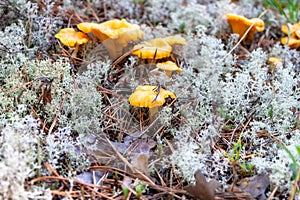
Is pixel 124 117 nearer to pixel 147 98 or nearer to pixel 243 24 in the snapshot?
pixel 147 98

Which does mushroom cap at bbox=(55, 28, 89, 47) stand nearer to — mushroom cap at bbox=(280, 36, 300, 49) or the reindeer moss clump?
the reindeer moss clump

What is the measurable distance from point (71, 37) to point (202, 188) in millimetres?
1903

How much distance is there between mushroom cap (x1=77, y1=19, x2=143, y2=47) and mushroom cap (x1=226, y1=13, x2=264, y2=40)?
1.13 metres

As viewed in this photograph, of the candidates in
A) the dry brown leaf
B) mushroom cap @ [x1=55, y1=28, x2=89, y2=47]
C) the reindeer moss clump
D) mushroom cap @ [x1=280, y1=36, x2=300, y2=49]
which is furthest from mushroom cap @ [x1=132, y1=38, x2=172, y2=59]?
mushroom cap @ [x1=280, y1=36, x2=300, y2=49]

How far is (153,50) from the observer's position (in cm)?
321

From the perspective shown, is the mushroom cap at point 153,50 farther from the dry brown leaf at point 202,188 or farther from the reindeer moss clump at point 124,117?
the dry brown leaf at point 202,188

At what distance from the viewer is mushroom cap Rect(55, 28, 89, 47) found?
3.25 meters

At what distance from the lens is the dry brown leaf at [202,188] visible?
212 centimetres

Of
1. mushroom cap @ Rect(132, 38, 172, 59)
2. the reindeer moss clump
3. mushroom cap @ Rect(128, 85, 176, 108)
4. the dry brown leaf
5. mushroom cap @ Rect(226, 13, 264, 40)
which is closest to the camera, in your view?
the dry brown leaf

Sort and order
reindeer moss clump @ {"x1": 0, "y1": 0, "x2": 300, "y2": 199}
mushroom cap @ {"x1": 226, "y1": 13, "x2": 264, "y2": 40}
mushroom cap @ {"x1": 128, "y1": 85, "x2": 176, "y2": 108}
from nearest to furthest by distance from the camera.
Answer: reindeer moss clump @ {"x1": 0, "y1": 0, "x2": 300, "y2": 199}
mushroom cap @ {"x1": 128, "y1": 85, "x2": 176, "y2": 108}
mushroom cap @ {"x1": 226, "y1": 13, "x2": 264, "y2": 40}

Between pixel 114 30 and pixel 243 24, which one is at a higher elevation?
pixel 114 30

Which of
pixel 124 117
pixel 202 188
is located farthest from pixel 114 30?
pixel 202 188

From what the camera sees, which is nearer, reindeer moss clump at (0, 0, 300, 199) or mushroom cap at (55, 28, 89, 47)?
reindeer moss clump at (0, 0, 300, 199)

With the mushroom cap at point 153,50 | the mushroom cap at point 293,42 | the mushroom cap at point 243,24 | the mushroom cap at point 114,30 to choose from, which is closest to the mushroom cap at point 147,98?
the mushroom cap at point 153,50
